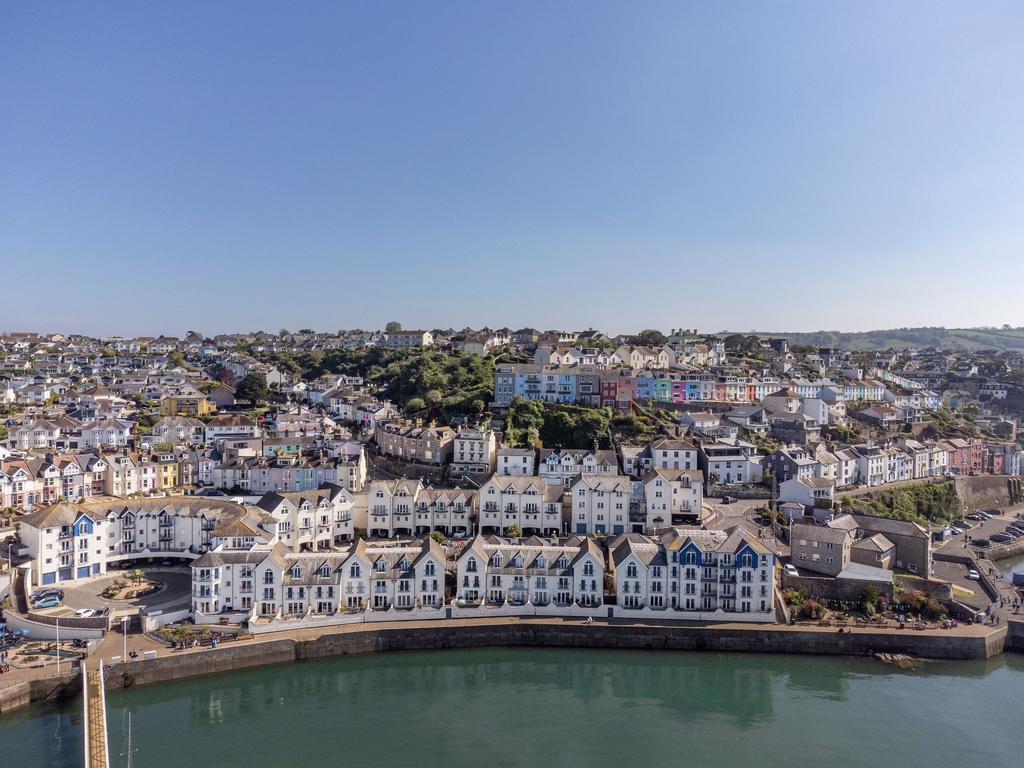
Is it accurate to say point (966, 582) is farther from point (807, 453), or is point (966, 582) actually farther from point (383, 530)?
point (383, 530)

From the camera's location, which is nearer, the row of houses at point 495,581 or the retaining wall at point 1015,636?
the row of houses at point 495,581

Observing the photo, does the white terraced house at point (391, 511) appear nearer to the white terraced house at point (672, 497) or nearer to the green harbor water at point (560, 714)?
the green harbor water at point (560, 714)

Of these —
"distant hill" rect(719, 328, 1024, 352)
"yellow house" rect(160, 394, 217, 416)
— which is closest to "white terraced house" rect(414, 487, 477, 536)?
"yellow house" rect(160, 394, 217, 416)

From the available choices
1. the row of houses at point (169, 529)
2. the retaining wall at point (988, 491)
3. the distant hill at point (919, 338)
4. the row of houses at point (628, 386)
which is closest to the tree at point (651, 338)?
the row of houses at point (628, 386)

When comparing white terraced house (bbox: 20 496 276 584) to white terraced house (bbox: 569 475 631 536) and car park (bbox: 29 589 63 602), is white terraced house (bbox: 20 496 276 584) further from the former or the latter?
white terraced house (bbox: 569 475 631 536)

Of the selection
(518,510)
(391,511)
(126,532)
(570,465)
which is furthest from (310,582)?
(570,465)

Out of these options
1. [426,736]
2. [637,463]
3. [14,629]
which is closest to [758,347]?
[637,463]

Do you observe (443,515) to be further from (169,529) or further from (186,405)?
(186,405)
